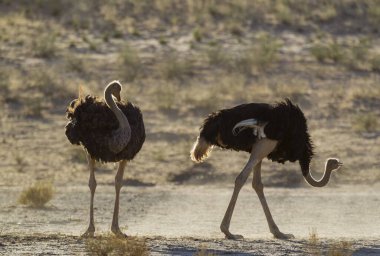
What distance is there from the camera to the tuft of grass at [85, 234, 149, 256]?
1075cm

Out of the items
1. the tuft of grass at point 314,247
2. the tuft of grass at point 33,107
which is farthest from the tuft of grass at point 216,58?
the tuft of grass at point 314,247

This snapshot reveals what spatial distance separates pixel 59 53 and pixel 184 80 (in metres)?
4.50

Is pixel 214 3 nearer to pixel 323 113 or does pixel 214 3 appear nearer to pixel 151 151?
pixel 323 113

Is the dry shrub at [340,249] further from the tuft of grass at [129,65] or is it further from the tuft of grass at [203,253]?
the tuft of grass at [129,65]

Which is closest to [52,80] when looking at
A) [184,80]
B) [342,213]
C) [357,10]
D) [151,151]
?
[184,80]

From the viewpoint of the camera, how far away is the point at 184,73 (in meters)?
30.0

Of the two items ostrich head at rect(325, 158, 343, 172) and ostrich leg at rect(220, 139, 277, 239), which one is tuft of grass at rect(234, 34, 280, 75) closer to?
ostrich head at rect(325, 158, 343, 172)

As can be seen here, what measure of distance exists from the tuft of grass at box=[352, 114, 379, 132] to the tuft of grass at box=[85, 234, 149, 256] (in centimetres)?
1335

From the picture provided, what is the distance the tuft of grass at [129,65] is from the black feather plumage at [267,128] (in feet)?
52.6

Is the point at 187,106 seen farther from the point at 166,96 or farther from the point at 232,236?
the point at 232,236

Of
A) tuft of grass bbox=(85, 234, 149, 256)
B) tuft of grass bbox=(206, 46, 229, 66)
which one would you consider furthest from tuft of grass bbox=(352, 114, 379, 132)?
tuft of grass bbox=(85, 234, 149, 256)

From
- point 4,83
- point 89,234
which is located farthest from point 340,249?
point 4,83

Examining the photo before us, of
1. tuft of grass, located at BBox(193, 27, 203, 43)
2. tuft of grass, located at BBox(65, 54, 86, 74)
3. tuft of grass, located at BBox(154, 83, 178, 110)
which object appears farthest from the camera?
tuft of grass, located at BBox(193, 27, 203, 43)

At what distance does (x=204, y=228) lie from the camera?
15.2m
